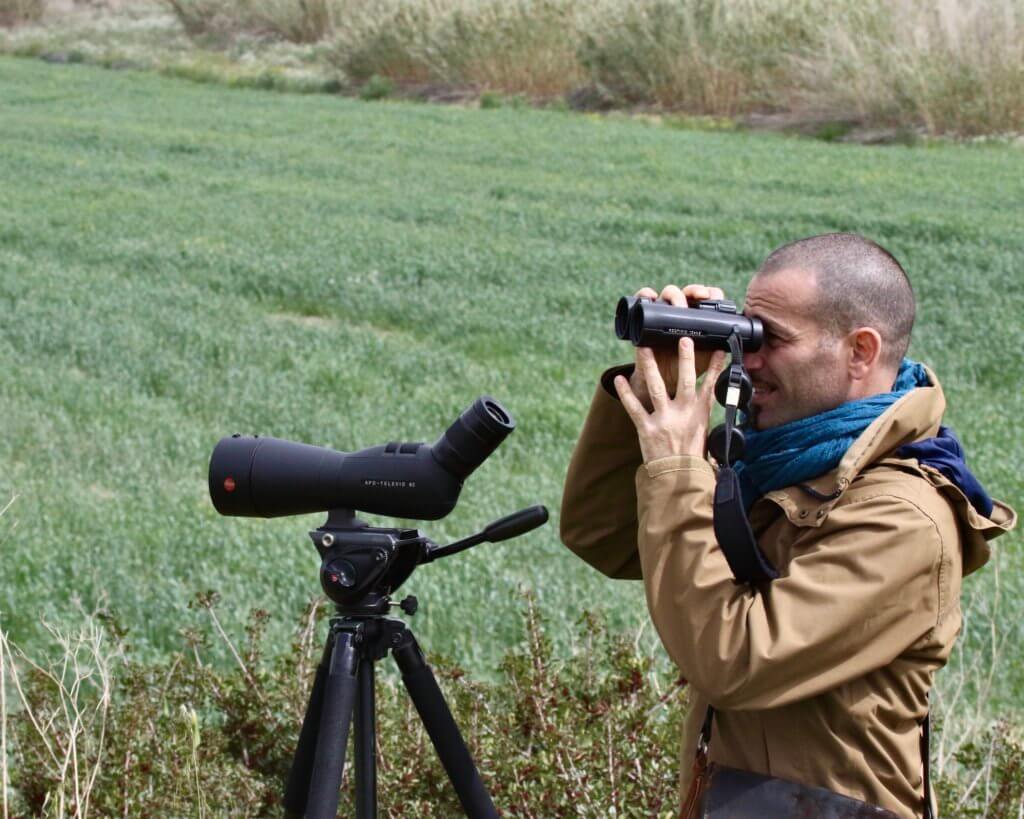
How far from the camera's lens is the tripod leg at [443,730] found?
2416mm

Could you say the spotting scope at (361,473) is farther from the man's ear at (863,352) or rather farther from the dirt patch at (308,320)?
the dirt patch at (308,320)

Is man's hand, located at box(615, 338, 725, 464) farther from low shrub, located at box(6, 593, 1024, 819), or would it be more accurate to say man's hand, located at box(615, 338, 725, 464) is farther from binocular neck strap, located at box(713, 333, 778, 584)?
low shrub, located at box(6, 593, 1024, 819)

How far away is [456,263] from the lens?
35.5 feet

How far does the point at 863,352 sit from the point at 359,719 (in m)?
0.95

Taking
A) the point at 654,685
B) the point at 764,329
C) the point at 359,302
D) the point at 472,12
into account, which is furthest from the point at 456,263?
the point at 472,12

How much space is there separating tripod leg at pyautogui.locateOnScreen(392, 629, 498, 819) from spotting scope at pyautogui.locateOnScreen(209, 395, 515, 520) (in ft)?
0.85

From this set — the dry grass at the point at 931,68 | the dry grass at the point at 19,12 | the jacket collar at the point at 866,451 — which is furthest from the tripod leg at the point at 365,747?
the dry grass at the point at 19,12

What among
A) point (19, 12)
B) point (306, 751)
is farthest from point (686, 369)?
point (19, 12)

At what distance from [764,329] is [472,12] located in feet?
74.3

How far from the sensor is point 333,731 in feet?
7.34

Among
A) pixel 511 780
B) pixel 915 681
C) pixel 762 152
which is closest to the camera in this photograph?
pixel 915 681

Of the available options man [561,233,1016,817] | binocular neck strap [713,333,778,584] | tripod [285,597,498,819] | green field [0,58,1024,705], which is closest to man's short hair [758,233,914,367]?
man [561,233,1016,817]

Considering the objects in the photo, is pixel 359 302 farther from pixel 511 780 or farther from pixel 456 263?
pixel 511 780

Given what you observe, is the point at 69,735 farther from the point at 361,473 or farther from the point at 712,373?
the point at 712,373
